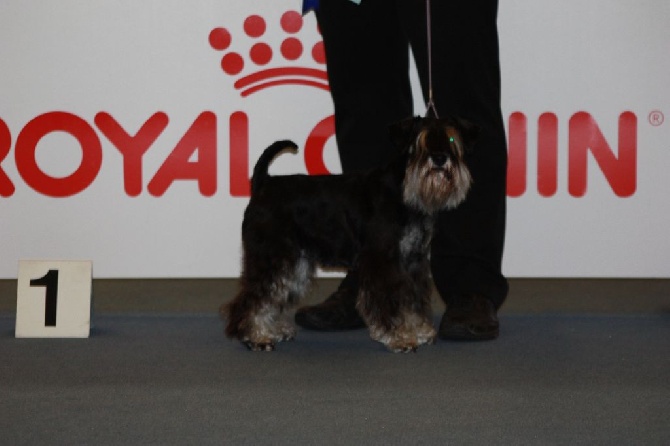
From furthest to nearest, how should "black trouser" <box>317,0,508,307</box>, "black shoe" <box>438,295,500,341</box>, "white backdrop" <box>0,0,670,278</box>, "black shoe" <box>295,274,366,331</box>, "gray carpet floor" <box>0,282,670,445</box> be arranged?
"white backdrop" <box>0,0,670,278</box> → "black shoe" <box>295,274,366,331</box> → "black trouser" <box>317,0,508,307</box> → "black shoe" <box>438,295,500,341</box> → "gray carpet floor" <box>0,282,670,445</box>

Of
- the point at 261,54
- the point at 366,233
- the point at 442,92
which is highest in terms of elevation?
the point at 261,54

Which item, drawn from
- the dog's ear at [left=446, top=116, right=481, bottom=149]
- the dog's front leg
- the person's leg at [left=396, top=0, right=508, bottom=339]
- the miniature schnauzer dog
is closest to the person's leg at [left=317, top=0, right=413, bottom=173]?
the person's leg at [left=396, top=0, right=508, bottom=339]

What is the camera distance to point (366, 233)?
299 centimetres

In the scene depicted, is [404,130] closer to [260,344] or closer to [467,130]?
[467,130]

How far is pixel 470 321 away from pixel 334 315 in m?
0.52

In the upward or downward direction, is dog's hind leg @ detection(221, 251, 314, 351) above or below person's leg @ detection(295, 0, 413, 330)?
below

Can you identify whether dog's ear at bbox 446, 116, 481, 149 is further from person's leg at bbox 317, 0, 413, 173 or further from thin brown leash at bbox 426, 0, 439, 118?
person's leg at bbox 317, 0, 413, 173

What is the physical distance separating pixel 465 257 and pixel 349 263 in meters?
0.46

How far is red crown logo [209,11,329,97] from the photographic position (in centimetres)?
407

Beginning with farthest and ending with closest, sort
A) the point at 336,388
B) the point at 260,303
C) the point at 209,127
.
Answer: the point at 209,127 < the point at 260,303 < the point at 336,388

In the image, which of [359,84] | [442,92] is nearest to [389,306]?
[442,92]

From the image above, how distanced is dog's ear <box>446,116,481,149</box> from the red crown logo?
4.01ft

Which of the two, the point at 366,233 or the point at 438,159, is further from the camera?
the point at 366,233

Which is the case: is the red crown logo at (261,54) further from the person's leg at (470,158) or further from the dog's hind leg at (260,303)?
the dog's hind leg at (260,303)
